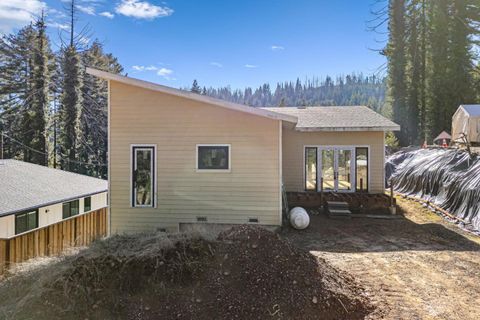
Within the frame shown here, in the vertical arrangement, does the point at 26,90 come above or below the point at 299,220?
above

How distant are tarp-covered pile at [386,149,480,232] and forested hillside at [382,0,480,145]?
10.8 metres

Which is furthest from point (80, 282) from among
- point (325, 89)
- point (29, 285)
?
point (325, 89)

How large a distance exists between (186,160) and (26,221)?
6.85 meters

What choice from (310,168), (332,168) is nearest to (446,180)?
(332,168)

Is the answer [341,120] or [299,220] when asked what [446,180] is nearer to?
[341,120]

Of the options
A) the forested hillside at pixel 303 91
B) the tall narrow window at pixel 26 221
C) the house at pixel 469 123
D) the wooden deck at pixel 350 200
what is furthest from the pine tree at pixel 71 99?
the forested hillside at pixel 303 91

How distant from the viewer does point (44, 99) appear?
19.7 metres

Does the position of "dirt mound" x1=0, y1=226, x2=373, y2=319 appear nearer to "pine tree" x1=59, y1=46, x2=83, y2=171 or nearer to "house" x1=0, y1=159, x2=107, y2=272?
"house" x1=0, y1=159, x2=107, y2=272

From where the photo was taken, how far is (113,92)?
772 cm

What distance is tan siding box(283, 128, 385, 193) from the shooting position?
1059cm

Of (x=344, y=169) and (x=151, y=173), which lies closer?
(x=151, y=173)

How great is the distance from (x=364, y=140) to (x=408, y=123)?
18933 mm

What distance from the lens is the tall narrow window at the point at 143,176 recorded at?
766 cm

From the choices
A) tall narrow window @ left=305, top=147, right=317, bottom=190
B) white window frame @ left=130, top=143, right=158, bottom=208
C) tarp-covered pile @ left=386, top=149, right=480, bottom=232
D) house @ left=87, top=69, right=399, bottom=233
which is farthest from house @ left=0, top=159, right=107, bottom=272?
tarp-covered pile @ left=386, top=149, right=480, bottom=232
